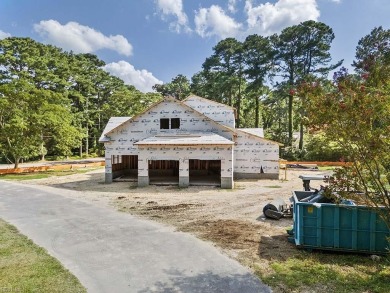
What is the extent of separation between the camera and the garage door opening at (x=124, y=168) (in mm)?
27594

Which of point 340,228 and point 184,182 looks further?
point 184,182

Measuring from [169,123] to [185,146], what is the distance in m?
3.94

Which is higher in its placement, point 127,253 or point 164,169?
point 164,169

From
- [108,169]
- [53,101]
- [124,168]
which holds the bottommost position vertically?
[124,168]

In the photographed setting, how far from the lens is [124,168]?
101ft

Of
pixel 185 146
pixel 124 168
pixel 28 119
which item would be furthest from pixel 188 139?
pixel 28 119

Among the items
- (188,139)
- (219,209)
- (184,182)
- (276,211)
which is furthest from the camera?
(188,139)

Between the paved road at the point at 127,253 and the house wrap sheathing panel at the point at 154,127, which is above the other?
the house wrap sheathing panel at the point at 154,127

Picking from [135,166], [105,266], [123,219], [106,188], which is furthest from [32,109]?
[105,266]

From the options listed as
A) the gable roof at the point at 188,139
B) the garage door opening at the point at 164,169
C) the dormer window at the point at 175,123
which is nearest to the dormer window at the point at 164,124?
the dormer window at the point at 175,123

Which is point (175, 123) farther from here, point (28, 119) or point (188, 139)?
point (28, 119)

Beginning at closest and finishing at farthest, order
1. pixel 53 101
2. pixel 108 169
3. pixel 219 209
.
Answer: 1. pixel 219 209
2. pixel 108 169
3. pixel 53 101

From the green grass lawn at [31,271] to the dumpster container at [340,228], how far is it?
23.1 feet

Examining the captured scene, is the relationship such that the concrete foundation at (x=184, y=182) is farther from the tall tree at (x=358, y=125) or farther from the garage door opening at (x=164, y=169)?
the tall tree at (x=358, y=125)
